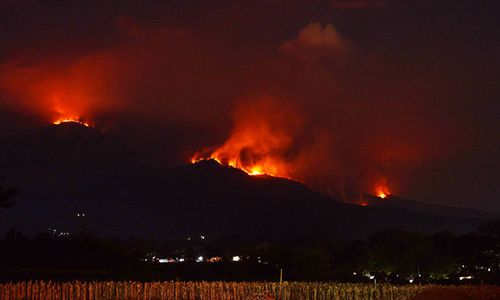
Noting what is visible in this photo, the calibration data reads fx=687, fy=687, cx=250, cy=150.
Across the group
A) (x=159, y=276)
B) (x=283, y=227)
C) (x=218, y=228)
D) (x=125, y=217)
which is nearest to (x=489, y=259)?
(x=159, y=276)

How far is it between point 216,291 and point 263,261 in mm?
20735

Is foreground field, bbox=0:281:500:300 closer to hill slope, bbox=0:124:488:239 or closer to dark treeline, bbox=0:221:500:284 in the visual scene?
dark treeline, bbox=0:221:500:284

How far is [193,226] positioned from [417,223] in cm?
5307

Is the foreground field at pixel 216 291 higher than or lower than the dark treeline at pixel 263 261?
lower

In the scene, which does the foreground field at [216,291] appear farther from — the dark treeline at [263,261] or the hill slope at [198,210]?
the hill slope at [198,210]

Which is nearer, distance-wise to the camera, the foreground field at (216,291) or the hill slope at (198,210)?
the foreground field at (216,291)

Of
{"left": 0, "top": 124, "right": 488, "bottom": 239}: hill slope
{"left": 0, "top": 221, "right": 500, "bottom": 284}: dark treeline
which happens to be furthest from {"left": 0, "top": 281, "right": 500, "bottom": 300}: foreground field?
{"left": 0, "top": 124, "right": 488, "bottom": 239}: hill slope

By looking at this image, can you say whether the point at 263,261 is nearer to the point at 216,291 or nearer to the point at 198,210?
the point at 216,291

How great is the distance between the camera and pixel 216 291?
31.5 meters

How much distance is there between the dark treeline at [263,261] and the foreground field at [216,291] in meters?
9.14

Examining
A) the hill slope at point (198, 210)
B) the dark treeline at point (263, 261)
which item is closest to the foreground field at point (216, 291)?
the dark treeline at point (263, 261)

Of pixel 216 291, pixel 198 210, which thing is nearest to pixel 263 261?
pixel 216 291

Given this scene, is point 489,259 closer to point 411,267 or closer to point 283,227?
point 411,267

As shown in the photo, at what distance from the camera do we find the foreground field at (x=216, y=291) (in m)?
28.8
